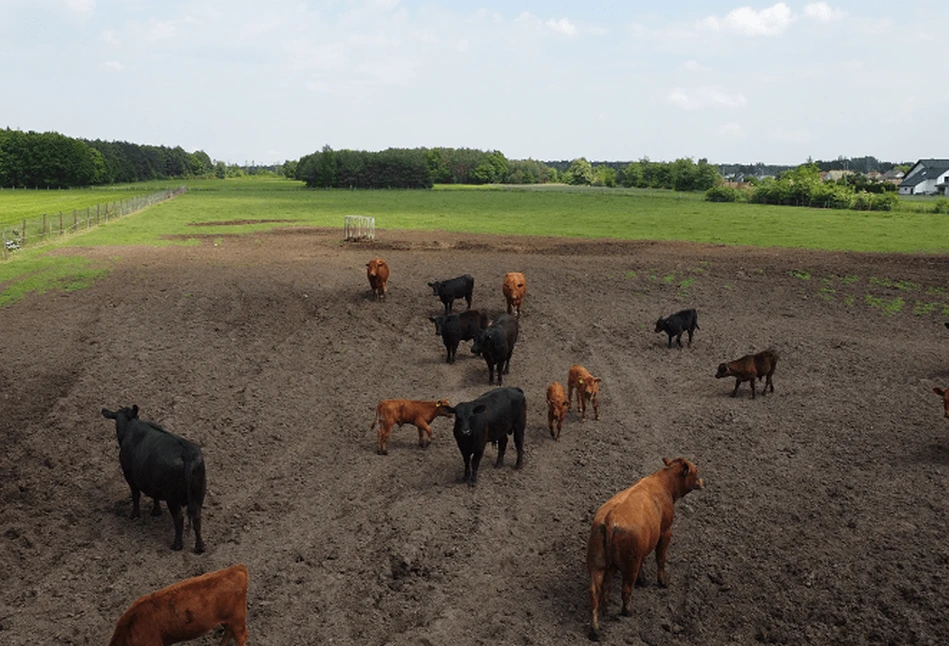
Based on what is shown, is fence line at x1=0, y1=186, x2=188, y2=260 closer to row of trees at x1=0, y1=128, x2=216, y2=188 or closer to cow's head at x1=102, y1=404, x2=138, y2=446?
cow's head at x1=102, y1=404, x2=138, y2=446

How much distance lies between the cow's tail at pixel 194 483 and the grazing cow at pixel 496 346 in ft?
22.6

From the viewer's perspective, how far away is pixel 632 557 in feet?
23.3

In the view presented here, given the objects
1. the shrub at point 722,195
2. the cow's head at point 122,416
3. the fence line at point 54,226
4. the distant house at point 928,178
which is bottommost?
the cow's head at point 122,416

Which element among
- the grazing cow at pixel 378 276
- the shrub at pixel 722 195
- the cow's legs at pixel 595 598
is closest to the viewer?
the cow's legs at pixel 595 598

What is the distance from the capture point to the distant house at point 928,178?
4660 inches

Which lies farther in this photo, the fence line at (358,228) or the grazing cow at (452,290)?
the fence line at (358,228)

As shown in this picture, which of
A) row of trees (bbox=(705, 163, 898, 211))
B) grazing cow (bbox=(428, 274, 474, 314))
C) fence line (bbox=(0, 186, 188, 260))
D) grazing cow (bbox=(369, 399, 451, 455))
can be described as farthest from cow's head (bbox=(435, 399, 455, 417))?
row of trees (bbox=(705, 163, 898, 211))

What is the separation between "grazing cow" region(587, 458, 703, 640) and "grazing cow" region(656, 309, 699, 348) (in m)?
10.4

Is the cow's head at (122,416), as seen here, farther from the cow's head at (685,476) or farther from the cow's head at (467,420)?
the cow's head at (685,476)

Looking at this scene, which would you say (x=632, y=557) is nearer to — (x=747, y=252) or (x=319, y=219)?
(x=747, y=252)

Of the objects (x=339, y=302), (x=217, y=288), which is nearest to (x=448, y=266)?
(x=339, y=302)

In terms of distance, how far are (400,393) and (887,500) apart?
876cm

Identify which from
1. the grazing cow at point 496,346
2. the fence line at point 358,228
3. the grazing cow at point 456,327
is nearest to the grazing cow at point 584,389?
the grazing cow at point 496,346

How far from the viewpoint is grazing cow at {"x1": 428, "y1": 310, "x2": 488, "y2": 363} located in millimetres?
16297
